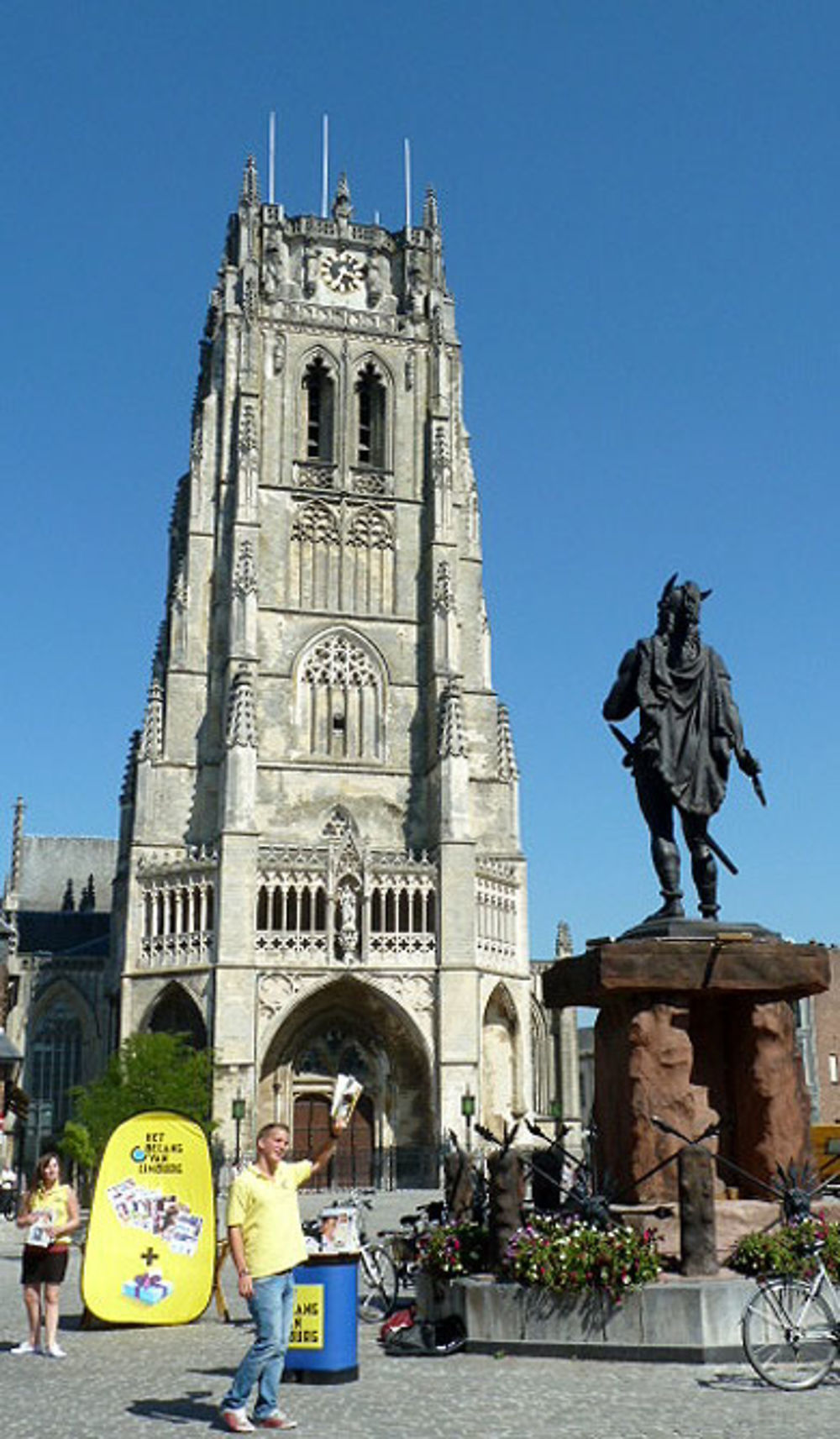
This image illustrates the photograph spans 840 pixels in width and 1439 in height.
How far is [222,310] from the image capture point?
51125mm

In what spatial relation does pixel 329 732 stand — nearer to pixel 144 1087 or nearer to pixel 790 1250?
pixel 144 1087

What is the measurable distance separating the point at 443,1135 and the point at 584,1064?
3639 cm

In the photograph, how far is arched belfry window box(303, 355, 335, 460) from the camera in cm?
5119

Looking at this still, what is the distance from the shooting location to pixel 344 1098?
9211 mm

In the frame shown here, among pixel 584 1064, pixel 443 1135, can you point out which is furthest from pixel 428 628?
pixel 584 1064

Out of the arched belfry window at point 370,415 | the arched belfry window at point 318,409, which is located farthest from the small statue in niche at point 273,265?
the arched belfry window at point 370,415

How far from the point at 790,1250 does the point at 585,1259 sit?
136 centimetres

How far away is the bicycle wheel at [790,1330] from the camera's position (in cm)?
857

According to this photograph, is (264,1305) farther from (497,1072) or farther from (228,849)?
(497,1072)

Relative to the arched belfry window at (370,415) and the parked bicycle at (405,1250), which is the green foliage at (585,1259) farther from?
the arched belfry window at (370,415)

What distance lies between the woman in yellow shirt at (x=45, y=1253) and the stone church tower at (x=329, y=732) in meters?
29.1

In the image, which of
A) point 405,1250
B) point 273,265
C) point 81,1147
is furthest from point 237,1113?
point 273,265

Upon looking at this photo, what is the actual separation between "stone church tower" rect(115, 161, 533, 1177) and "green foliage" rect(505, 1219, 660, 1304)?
31478 millimetres

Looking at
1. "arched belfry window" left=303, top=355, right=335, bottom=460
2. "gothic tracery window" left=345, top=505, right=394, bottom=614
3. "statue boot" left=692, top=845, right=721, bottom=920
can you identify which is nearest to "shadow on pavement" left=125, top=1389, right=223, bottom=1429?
"statue boot" left=692, top=845, right=721, bottom=920
